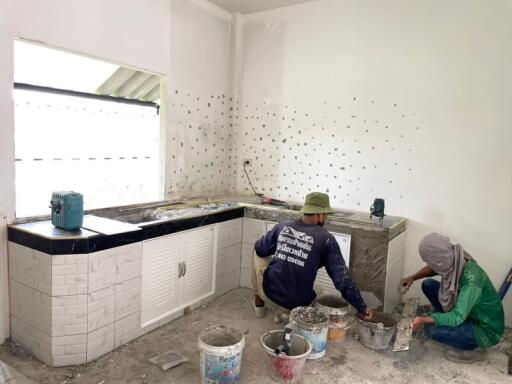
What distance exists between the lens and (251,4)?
150 inches

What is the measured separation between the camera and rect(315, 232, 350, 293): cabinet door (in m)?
3.07

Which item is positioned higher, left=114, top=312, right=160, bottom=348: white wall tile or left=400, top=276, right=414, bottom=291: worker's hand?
left=400, top=276, right=414, bottom=291: worker's hand

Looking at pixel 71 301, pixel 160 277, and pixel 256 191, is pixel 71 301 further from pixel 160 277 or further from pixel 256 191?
pixel 256 191

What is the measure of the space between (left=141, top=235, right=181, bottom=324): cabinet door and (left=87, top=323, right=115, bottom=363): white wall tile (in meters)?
0.28

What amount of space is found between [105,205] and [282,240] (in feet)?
4.83

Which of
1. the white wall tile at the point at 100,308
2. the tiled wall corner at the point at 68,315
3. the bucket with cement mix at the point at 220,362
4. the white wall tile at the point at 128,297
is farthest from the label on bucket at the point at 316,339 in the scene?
the tiled wall corner at the point at 68,315

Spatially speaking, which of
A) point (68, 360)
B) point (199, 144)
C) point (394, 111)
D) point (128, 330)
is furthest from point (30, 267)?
point (394, 111)

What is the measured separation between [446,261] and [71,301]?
226 centimetres

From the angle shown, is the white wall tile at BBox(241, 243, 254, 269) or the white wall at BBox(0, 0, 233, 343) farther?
the white wall tile at BBox(241, 243, 254, 269)

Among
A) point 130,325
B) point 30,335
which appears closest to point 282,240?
point 130,325

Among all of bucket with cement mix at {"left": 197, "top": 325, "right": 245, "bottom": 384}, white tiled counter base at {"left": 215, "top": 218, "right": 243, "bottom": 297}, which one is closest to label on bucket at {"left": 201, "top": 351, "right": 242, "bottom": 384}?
bucket with cement mix at {"left": 197, "top": 325, "right": 245, "bottom": 384}

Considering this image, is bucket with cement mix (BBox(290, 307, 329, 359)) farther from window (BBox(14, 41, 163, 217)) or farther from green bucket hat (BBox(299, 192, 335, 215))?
window (BBox(14, 41, 163, 217))

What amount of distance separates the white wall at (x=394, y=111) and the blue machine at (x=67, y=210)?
2.11 m

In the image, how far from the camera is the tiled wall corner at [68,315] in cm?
221
